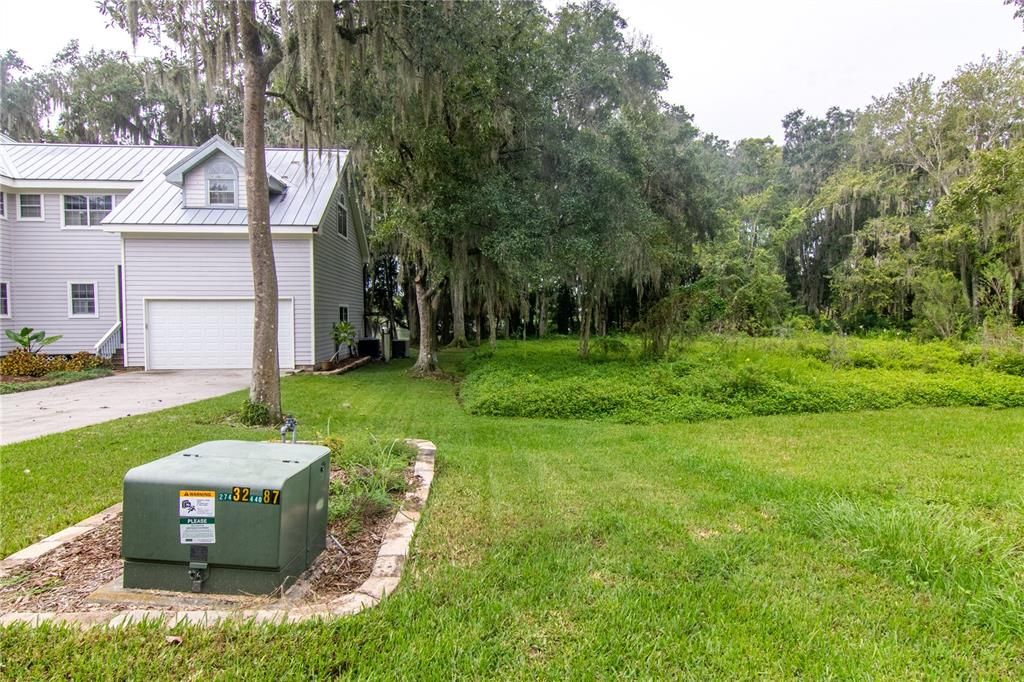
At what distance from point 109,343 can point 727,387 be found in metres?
14.2

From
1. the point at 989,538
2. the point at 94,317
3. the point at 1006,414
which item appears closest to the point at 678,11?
Answer: the point at 1006,414

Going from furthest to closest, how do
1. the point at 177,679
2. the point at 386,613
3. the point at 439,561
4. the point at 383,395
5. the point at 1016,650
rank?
1. the point at 383,395
2. the point at 439,561
3. the point at 386,613
4. the point at 1016,650
5. the point at 177,679

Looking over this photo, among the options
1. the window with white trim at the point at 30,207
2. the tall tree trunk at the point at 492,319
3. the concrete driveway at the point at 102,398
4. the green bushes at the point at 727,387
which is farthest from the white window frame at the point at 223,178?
the green bushes at the point at 727,387

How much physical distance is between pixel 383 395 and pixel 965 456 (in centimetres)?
799

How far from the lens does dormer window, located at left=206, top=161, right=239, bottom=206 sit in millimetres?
12320

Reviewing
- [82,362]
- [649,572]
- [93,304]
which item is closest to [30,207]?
[93,304]

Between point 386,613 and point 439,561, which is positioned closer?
point 386,613

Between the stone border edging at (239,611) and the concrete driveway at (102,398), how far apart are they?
3711 mm

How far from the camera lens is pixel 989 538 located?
2.73 metres

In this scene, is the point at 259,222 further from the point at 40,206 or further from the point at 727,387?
the point at 40,206

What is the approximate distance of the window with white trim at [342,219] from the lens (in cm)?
1500

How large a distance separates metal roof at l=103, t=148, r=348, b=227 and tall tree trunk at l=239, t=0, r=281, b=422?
192 inches

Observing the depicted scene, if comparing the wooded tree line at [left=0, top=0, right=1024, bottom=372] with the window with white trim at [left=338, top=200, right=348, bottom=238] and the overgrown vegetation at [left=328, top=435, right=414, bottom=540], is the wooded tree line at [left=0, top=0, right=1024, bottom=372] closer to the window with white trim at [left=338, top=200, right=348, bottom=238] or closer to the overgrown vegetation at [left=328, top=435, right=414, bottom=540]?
the window with white trim at [left=338, top=200, right=348, bottom=238]

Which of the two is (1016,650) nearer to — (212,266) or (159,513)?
(159,513)
